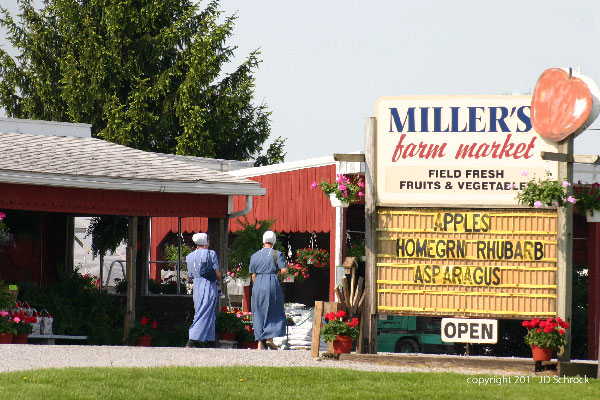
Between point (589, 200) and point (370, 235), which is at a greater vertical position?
point (589, 200)

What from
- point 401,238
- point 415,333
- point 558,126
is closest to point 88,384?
point 401,238

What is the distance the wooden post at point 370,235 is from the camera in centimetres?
1450

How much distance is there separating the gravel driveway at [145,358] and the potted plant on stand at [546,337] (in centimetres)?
70

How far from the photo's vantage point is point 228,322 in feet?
→ 61.0

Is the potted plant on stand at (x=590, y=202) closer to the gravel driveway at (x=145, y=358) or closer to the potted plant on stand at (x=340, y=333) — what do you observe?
the gravel driveway at (x=145, y=358)

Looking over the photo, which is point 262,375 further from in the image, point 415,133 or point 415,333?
point 415,333

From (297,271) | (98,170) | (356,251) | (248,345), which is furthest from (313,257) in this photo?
(98,170)

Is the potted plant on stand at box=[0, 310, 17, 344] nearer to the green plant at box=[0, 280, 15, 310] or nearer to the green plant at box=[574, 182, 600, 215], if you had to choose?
the green plant at box=[0, 280, 15, 310]

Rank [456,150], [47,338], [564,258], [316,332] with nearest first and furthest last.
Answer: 1. [564,258]
2. [456,150]
3. [316,332]
4. [47,338]

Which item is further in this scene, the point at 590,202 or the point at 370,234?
the point at 370,234

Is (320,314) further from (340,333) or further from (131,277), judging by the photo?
(131,277)

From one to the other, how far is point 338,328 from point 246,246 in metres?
9.51

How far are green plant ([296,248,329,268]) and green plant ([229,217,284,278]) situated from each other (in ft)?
1.65

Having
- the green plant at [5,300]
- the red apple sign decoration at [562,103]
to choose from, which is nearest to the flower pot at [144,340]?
the green plant at [5,300]
